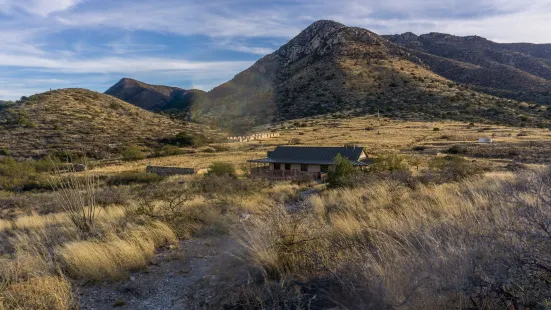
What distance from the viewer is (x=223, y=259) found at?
6293 mm

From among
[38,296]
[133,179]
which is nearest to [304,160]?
[133,179]

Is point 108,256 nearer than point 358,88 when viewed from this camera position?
Yes

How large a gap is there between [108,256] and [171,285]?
1533mm

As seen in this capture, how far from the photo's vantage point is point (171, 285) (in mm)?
5594

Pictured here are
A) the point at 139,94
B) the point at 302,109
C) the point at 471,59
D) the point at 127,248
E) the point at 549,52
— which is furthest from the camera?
the point at 549,52

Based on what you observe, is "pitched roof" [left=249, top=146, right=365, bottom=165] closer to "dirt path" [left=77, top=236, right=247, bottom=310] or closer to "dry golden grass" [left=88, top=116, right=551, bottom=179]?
"dry golden grass" [left=88, top=116, right=551, bottom=179]

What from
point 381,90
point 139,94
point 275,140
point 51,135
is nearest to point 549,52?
point 381,90

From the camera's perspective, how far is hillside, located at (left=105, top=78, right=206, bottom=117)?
12475 cm

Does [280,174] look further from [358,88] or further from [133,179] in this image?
[358,88]

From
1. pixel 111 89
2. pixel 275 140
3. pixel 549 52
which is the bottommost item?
pixel 275 140

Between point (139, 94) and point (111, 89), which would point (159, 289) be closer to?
point (139, 94)

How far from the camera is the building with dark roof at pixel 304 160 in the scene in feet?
92.8

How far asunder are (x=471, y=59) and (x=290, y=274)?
139795 millimetres

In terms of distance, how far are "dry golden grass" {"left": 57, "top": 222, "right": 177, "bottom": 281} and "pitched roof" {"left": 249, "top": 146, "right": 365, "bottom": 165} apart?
70.6ft
